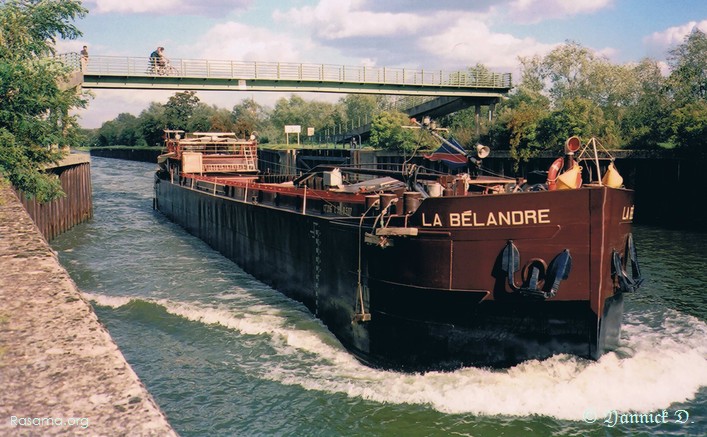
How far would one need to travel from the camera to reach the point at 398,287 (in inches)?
436

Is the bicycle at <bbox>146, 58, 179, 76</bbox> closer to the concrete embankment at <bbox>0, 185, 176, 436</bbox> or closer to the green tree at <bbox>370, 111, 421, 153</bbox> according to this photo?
the green tree at <bbox>370, 111, 421, 153</bbox>

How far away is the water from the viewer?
978 centimetres

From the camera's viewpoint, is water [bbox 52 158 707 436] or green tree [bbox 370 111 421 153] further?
green tree [bbox 370 111 421 153]

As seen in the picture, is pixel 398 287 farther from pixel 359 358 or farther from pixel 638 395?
pixel 638 395

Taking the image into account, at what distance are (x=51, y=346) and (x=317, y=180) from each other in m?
12.2

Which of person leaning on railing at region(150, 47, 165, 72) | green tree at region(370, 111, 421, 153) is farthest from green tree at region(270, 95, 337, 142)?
person leaning on railing at region(150, 47, 165, 72)

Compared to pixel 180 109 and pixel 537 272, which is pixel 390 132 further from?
pixel 180 109

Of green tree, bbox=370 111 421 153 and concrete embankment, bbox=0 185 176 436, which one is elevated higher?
green tree, bbox=370 111 421 153

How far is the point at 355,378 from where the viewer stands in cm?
1162

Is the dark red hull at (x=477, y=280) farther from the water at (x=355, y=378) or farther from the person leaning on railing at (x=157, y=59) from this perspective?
the person leaning on railing at (x=157, y=59)

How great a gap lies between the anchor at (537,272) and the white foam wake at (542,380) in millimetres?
1409

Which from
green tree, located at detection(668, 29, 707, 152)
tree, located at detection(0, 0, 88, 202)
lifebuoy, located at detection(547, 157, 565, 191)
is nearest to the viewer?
lifebuoy, located at detection(547, 157, 565, 191)

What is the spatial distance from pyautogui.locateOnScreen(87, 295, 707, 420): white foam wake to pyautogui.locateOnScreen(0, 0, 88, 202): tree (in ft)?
39.1

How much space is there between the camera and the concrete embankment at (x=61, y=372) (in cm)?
411
